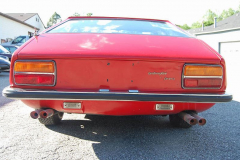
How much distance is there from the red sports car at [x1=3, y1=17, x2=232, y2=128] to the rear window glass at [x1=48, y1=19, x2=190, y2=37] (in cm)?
58

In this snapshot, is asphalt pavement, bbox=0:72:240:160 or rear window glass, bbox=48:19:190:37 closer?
asphalt pavement, bbox=0:72:240:160

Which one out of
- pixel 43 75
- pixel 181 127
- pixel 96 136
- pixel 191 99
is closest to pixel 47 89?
pixel 43 75

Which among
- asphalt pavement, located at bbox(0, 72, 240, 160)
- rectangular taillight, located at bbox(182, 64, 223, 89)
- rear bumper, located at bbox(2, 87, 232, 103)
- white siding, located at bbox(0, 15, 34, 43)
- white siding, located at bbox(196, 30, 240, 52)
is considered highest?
white siding, located at bbox(0, 15, 34, 43)

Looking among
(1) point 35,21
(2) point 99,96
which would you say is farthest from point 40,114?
(1) point 35,21

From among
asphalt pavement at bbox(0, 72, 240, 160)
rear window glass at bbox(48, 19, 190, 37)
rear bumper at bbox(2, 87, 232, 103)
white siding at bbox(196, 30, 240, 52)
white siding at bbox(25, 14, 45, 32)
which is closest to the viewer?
rear bumper at bbox(2, 87, 232, 103)

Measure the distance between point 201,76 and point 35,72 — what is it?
5.17 feet

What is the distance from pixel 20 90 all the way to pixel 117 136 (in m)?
1.23

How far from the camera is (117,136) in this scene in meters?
2.68

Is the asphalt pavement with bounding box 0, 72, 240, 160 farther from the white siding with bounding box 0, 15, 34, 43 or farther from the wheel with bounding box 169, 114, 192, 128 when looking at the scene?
the white siding with bounding box 0, 15, 34, 43

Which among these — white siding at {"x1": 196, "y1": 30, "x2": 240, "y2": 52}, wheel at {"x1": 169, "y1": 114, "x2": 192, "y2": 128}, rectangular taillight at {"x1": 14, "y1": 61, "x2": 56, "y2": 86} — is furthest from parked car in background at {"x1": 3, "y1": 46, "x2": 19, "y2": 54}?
white siding at {"x1": 196, "y1": 30, "x2": 240, "y2": 52}

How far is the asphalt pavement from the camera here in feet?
7.28

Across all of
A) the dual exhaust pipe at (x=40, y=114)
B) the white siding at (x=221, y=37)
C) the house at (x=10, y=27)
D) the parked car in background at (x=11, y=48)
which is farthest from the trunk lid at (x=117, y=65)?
the house at (x=10, y=27)

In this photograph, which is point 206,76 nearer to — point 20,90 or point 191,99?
point 191,99

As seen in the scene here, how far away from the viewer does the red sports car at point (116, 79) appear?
2.07 m
